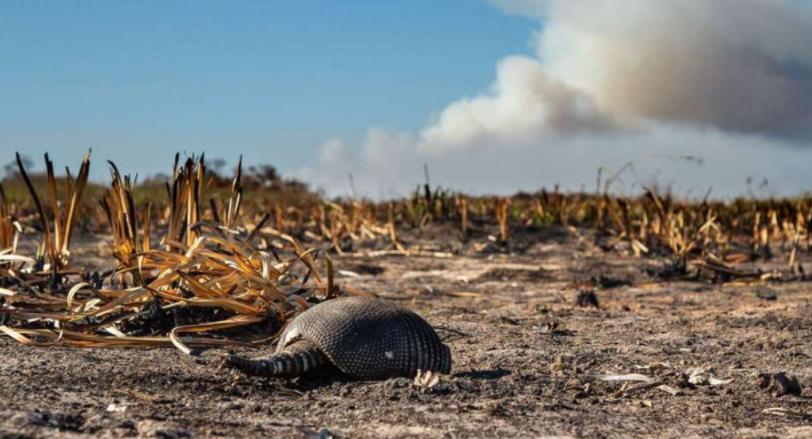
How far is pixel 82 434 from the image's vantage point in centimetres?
288

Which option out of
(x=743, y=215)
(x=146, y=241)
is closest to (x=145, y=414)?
(x=146, y=241)

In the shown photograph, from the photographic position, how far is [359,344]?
375 centimetres

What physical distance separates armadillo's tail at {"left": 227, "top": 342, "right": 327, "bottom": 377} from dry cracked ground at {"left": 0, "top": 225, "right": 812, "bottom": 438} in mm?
74

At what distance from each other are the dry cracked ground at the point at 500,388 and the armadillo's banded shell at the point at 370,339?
11cm

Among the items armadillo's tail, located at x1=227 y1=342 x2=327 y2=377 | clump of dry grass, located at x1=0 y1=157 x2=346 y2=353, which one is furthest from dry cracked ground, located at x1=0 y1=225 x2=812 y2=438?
clump of dry grass, located at x1=0 y1=157 x2=346 y2=353

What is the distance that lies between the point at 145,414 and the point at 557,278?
224 inches

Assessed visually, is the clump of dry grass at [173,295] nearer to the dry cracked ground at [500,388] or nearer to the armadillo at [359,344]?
the dry cracked ground at [500,388]

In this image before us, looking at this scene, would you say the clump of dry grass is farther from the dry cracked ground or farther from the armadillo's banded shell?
the armadillo's banded shell

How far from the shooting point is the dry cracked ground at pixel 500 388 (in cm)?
313

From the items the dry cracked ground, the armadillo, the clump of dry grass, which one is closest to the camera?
the dry cracked ground

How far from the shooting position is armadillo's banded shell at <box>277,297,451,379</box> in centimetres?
374

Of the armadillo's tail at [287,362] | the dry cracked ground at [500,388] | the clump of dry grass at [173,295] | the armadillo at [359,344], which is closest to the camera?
the dry cracked ground at [500,388]

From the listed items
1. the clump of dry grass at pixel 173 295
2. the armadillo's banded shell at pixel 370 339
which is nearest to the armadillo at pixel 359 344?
the armadillo's banded shell at pixel 370 339

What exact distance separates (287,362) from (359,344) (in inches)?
11.1
